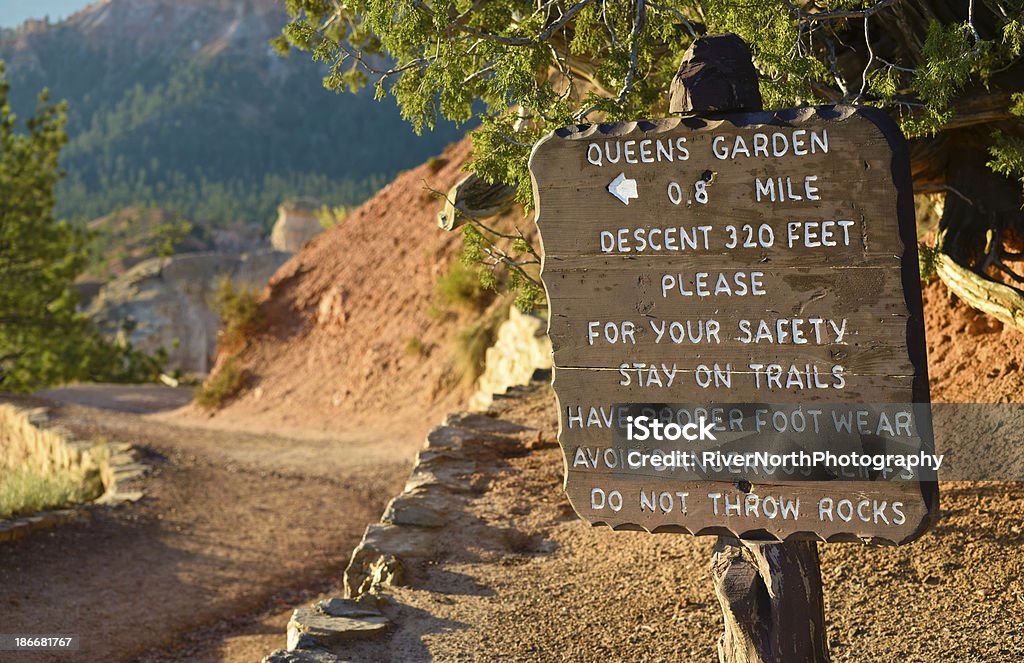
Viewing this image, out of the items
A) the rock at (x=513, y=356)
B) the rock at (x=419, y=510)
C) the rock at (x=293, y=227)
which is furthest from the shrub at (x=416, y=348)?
the rock at (x=293, y=227)

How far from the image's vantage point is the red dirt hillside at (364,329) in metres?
16.5

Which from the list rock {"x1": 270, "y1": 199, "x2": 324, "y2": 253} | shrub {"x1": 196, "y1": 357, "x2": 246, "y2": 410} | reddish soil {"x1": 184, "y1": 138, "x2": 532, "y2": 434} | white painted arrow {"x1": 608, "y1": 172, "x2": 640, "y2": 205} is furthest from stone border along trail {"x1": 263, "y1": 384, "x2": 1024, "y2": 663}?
rock {"x1": 270, "y1": 199, "x2": 324, "y2": 253}

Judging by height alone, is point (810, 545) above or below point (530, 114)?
below

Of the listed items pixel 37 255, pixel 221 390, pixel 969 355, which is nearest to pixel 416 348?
pixel 221 390

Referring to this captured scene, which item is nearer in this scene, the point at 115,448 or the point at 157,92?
the point at 115,448

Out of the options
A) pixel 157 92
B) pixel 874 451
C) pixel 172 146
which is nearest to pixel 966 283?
pixel 874 451

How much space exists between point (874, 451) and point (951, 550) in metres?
2.28

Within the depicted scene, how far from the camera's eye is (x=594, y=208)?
3.33m

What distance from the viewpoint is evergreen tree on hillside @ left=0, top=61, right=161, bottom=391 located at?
17.6 metres

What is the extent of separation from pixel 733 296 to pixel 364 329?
634 inches

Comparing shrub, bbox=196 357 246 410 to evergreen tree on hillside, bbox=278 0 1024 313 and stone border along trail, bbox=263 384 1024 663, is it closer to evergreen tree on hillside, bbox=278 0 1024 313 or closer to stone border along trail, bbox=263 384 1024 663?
stone border along trail, bbox=263 384 1024 663

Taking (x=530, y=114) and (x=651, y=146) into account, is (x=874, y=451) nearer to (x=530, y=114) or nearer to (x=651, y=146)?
(x=651, y=146)

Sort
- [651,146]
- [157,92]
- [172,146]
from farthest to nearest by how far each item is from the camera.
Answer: [157,92], [172,146], [651,146]

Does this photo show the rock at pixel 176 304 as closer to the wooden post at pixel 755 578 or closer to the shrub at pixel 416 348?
the shrub at pixel 416 348
